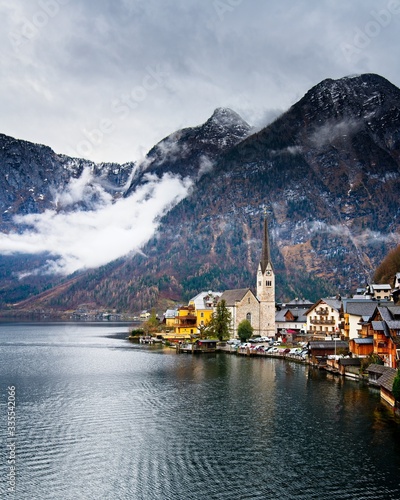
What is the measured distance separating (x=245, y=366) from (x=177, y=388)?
22805 millimetres

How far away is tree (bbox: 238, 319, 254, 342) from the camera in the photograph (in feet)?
378

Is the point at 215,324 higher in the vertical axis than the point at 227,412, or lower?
higher

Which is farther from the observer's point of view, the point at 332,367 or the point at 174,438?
the point at 332,367

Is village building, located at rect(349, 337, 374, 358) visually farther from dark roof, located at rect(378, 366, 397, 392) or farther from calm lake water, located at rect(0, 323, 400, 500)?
dark roof, located at rect(378, 366, 397, 392)

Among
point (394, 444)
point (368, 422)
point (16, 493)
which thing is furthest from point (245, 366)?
point (16, 493)

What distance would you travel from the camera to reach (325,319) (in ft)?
370

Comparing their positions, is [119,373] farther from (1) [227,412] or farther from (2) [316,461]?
(2) [316,461]

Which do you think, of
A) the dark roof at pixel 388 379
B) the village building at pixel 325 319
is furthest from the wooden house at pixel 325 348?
the dark roof at pixel 388 379

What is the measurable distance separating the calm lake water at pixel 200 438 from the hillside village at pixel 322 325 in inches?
278

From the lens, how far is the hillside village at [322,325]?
2672 inches

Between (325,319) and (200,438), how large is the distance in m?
77.4

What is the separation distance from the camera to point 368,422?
146 feet

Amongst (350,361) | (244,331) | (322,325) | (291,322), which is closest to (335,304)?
(322,325)

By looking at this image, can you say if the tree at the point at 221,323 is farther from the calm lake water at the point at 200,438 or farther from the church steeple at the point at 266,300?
the calm lake water at the point at 200,438
